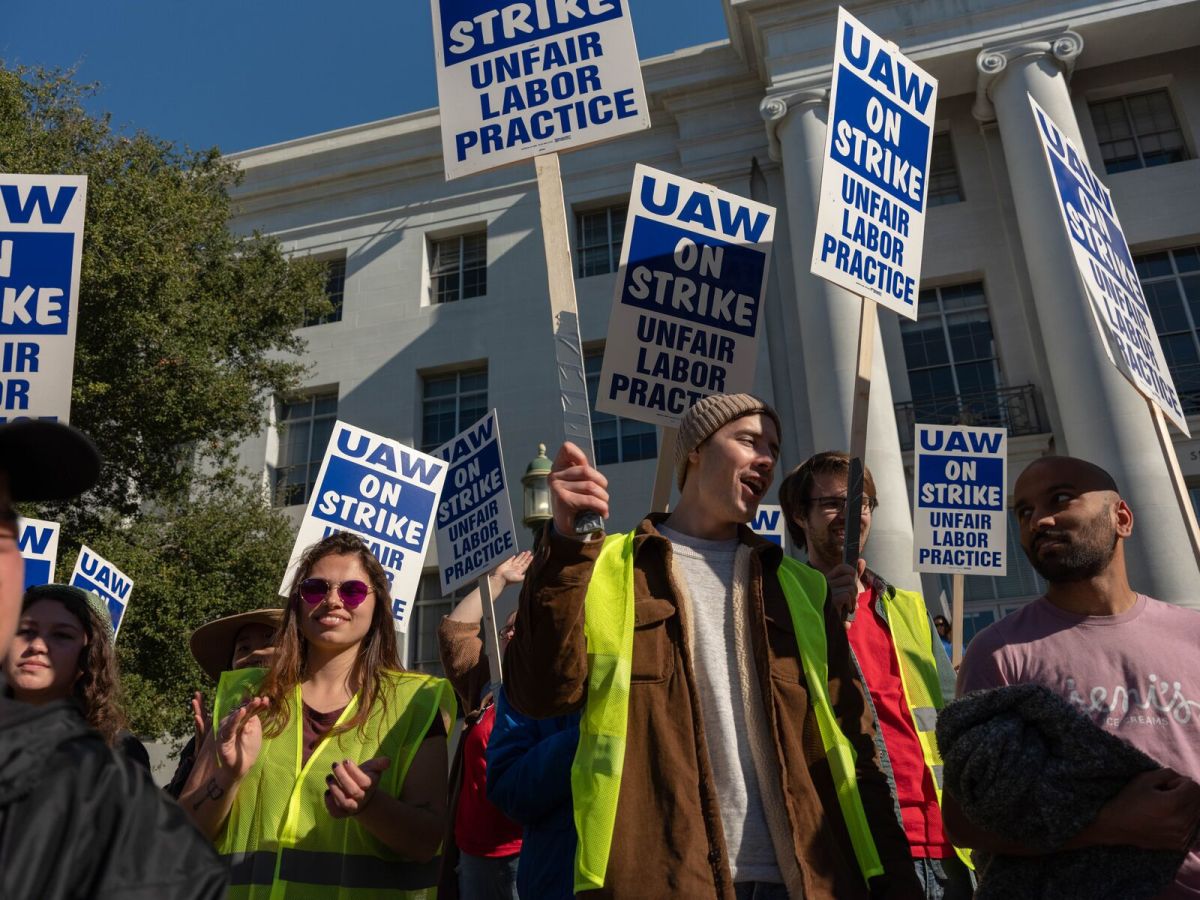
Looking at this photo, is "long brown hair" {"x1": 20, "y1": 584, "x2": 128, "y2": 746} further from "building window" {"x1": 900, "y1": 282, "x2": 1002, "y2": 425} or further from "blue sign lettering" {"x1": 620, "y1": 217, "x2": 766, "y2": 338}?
"building window" {"x1": 900, "y1": 282, "x2": 1002, "y2": 425}

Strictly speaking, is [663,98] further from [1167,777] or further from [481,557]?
[1167,777]

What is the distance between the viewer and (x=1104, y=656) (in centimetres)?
260

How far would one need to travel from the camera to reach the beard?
2736 mm

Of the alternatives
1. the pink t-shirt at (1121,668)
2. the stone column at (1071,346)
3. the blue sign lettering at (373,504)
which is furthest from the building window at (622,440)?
the pink t-shirt at (1121,668)

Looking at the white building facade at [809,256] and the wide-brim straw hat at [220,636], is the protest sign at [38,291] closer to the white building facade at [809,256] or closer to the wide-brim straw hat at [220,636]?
the wide-brim straw hat at [220,636]

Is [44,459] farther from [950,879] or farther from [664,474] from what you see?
[950,879]

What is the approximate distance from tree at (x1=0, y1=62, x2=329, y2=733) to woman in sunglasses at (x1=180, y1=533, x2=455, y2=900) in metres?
9.74

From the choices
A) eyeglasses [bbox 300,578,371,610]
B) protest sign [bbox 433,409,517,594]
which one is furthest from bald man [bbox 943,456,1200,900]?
protest sign [bbox 433,409,517,594]

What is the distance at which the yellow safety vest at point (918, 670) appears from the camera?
365cm

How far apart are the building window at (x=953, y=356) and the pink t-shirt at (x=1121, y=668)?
13393 mm

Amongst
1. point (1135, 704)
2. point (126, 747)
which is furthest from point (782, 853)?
point (126, 747)

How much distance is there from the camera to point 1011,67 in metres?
15.9

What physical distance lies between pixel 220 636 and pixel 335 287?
16446mm

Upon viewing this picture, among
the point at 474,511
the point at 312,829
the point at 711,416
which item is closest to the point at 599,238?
the point at 474,511
